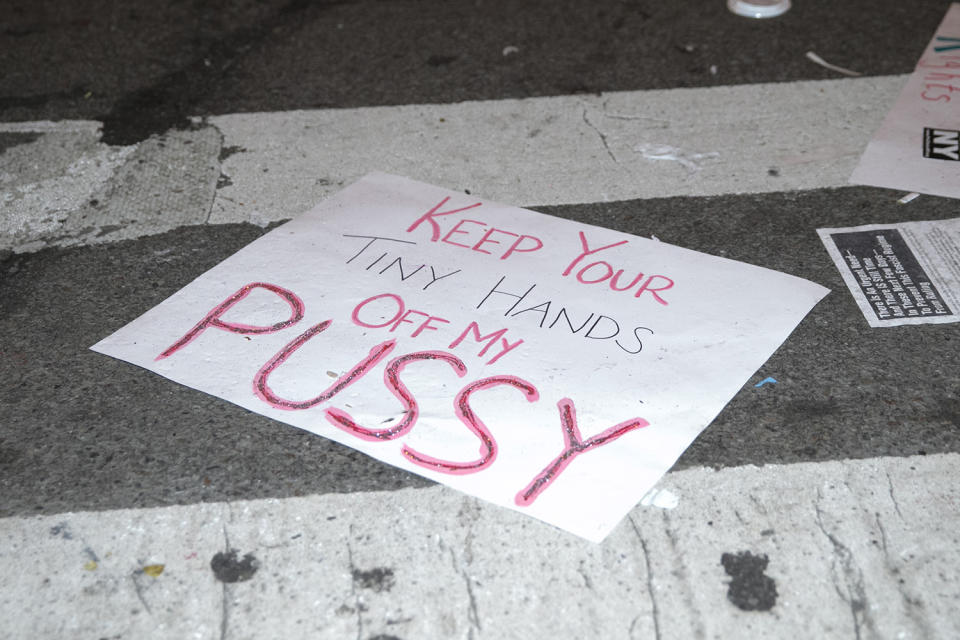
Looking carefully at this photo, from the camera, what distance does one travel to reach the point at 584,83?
10.3ft

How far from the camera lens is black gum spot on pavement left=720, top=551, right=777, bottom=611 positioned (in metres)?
1.43

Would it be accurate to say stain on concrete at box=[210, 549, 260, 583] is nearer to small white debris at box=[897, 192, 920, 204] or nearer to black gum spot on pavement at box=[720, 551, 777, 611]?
black gum spot on pavement at box=[720, 551, 777, 611]

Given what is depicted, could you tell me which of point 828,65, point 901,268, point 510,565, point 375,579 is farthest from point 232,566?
point 828,65

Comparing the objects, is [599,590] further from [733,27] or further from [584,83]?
[733,27]

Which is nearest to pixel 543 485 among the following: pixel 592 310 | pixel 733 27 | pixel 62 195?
pixel 592 310

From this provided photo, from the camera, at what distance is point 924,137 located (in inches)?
107

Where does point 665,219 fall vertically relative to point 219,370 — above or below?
below

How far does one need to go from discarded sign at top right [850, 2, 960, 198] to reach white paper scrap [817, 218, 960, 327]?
22 cm

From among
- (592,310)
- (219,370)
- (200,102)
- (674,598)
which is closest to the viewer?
(674,598)

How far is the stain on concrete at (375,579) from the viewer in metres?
1.48

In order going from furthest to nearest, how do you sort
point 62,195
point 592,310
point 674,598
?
point 62,195 < point 592,310 < point 674,598

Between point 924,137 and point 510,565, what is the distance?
195cm

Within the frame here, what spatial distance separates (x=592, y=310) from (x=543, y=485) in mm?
550

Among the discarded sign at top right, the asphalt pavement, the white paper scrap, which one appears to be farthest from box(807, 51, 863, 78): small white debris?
the white paper scrap
